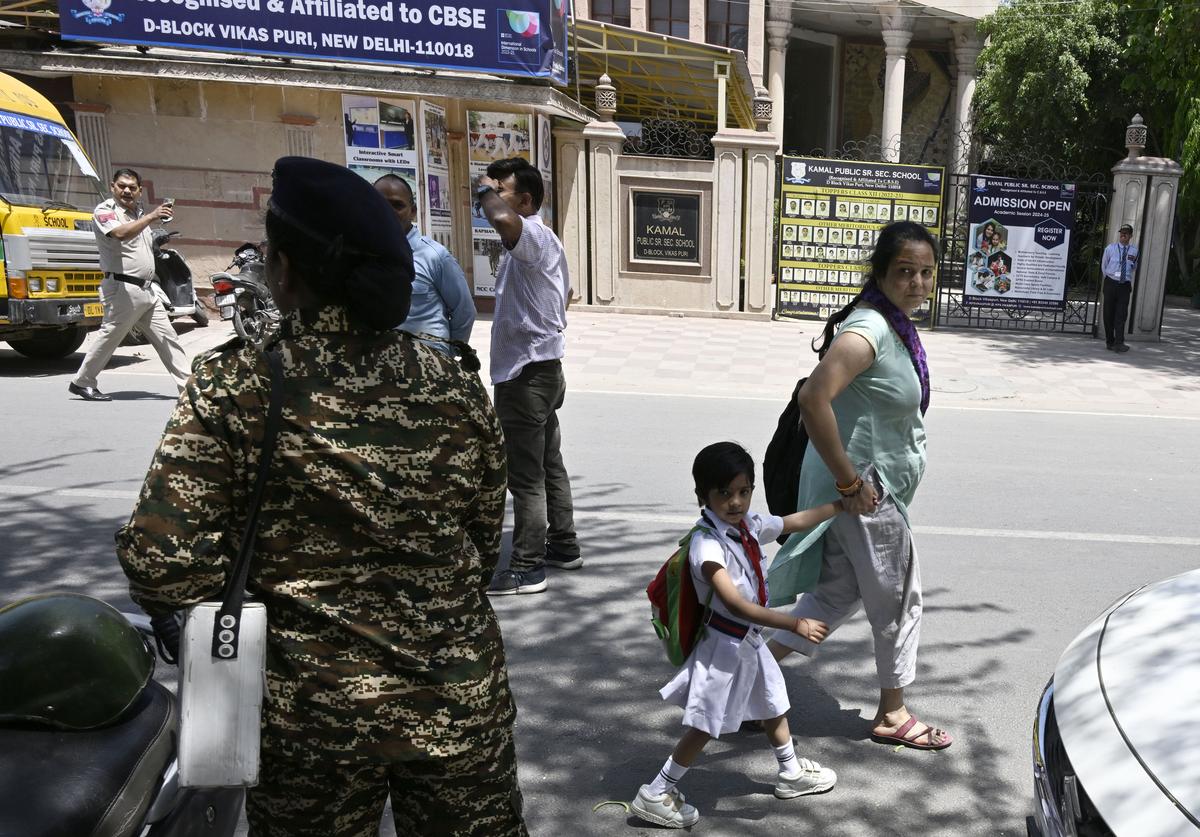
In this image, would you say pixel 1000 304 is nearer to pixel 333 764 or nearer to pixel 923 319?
pixel 923 319

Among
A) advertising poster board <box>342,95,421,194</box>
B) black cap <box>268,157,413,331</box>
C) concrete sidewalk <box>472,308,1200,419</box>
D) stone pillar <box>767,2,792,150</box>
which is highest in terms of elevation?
stone pillar <box>767,2,792,150</box>

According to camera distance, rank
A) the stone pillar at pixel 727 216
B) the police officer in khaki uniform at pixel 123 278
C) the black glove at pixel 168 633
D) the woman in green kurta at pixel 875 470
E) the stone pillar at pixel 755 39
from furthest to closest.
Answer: the stone pillar at pixel 755 39 < the stone pillar at pixel 727 216 < the police officer in khaki uniform at pixel 123 278 < the woman in green kurta at pixel 875 470 < the black glove at pixel 168 633

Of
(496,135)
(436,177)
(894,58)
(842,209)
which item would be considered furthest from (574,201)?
(894,58)

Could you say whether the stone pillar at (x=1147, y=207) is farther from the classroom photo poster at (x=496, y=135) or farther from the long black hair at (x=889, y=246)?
the long black hair at (x=889, y=246)

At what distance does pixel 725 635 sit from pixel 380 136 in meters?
12.6

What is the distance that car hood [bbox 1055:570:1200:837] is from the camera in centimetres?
185

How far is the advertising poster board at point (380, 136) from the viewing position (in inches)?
557

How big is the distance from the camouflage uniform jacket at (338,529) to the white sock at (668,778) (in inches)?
49.7

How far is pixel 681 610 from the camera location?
9.58 ft

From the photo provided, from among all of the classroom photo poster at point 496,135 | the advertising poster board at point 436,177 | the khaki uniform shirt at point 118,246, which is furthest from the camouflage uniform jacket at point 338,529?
the classroom photo poster at point 496,135

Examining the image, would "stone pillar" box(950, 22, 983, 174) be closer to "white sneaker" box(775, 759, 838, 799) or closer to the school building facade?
the school building facade

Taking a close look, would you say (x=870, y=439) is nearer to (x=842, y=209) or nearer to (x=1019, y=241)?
(x=842, y=209)

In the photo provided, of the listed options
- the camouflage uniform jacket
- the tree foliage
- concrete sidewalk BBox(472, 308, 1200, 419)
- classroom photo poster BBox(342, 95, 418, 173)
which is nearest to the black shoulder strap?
the camouflage uniform jacket

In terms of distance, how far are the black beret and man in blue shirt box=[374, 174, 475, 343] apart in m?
2.76
